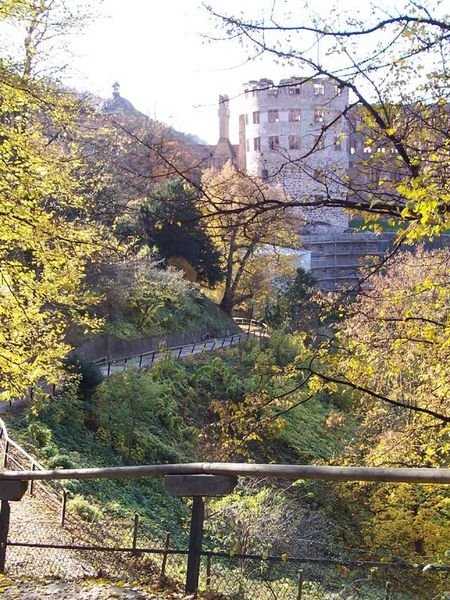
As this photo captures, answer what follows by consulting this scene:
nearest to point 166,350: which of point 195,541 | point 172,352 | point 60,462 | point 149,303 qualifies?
point 172,352

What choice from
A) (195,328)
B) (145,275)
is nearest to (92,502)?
(145,275)

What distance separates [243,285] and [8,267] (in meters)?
31.0

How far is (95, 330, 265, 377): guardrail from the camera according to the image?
25031mm

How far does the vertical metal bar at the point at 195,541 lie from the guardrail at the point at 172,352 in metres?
19.2

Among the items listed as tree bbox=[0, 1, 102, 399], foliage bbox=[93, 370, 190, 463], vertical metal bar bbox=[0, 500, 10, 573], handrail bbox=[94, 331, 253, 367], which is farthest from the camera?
handrail bbox=[94, 331, 253, 367]

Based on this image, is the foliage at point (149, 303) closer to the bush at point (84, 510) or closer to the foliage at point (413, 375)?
the bush at point (84, 510)

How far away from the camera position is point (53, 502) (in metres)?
12.7

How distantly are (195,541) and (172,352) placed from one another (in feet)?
81.0

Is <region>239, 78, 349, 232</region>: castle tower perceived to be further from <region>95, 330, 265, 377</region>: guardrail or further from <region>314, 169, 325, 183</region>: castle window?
<region>95, 330, 265, 377</region>: guardrail

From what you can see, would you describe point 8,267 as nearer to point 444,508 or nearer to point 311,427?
point 444,508

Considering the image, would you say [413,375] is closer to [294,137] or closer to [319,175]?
[294,137]

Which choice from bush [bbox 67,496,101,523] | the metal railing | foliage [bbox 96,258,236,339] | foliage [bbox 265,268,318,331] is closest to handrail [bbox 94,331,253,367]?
foliage [bbox 96,258,236,339]

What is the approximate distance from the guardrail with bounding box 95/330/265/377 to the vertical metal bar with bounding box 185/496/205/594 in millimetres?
19224

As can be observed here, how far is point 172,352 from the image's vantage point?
94.5 feet
